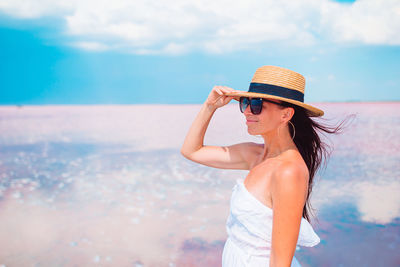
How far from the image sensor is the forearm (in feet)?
6.96

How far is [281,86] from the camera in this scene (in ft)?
5.64

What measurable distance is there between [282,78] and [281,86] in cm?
5

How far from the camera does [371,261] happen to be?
3.91m

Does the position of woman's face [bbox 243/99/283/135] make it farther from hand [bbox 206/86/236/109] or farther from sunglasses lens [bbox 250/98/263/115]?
hand [bbox 206/86/236/109]

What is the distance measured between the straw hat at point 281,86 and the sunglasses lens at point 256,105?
0.04 m

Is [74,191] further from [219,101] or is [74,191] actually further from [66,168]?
[219,101]

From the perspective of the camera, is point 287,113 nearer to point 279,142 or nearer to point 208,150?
point 279,142

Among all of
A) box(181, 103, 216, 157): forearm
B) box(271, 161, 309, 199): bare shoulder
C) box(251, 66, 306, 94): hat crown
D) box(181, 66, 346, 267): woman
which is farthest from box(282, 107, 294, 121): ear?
box(181, 103, 216, 157): forearm

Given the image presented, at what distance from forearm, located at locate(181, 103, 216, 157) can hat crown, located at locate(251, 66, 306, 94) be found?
424 mm

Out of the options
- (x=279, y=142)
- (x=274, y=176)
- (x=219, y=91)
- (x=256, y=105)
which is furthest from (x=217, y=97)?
(x=274, y=176)

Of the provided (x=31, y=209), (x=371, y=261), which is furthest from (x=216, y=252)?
(x=31, y=209)

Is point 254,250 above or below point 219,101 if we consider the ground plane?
below

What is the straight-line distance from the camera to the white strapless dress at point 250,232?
5.14 feet

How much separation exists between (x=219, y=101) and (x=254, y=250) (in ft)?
2.83
